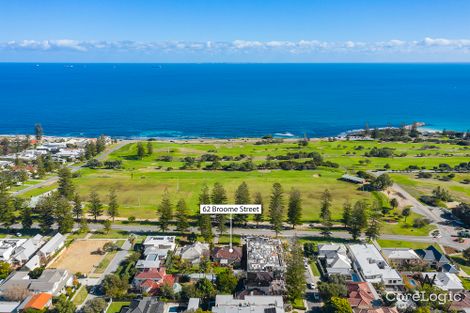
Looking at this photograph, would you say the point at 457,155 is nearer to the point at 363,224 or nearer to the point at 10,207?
the point at 363,224

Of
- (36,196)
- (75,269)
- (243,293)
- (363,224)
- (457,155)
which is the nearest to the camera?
(243,293)

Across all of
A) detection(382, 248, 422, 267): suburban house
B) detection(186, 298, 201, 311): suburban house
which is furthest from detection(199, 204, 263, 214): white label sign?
detection(382, 248, 422, 267): suburban house

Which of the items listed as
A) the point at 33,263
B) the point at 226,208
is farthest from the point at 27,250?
the point at 226,208

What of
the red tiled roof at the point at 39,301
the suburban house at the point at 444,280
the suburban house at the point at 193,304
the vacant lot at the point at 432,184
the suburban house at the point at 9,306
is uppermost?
the red tiled roof at the point at 39,301

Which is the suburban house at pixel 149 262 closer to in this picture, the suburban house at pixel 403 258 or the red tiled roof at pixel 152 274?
the red tiled roof at pixel 152 274

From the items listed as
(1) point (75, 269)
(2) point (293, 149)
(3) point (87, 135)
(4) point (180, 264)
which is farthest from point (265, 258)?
(3) point (87, 135)

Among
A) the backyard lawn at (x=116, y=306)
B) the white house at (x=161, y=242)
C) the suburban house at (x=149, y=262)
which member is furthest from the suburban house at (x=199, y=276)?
the white house at (x=161, y=242)
